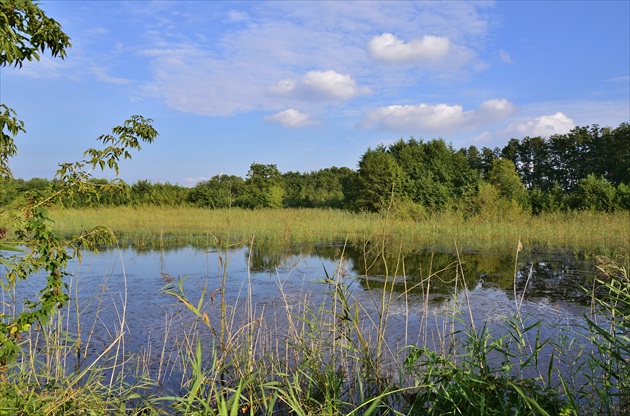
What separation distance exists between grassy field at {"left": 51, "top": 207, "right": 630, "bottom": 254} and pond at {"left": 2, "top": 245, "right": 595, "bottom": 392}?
2.10 m

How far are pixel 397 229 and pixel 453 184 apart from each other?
11202 millimetres

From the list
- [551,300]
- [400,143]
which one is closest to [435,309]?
[551,300]

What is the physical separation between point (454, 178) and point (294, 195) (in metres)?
16.8

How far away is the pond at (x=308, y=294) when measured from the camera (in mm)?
4355

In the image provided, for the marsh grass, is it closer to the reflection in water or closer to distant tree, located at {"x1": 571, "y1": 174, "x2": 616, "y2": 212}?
the reflection in water

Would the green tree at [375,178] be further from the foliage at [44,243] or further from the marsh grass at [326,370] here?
the foliage at [44,243]

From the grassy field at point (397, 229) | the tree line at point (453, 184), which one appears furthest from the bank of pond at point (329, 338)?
the tree line at point (453, 184)

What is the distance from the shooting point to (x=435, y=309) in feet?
19.6

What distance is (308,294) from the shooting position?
7012 mm

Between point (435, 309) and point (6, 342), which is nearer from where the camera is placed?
point (6, 342)

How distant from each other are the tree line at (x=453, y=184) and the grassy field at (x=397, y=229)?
43.6 inches

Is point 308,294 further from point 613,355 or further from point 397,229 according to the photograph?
point 397,229

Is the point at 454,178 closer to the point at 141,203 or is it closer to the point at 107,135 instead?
the point at 141,203

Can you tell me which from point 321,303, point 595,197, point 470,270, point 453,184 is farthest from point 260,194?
point 321,303
